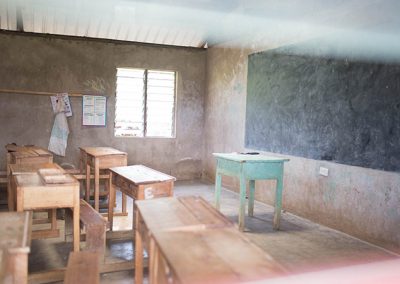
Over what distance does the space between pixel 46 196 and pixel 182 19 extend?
5074mm

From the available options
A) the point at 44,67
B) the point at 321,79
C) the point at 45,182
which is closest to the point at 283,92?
the point at 321,79

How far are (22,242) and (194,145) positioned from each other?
593 centimetres

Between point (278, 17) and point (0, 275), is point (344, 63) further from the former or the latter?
point (0, 275)

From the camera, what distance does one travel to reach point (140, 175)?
3.42m

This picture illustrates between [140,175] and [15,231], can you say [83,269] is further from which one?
[140,175]

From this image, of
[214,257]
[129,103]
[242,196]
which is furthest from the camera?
[129,103]

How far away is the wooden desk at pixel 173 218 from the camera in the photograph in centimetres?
163

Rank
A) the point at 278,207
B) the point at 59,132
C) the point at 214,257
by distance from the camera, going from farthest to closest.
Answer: the point at 59,132
the point at 278,207
the point at 214,257

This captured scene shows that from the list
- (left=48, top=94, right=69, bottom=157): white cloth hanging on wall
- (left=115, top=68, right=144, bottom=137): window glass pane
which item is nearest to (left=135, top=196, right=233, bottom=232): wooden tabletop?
(left=48, top=94, right=69, bottom=157): white cloth hanging on wall

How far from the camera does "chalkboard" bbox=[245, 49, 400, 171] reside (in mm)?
3525

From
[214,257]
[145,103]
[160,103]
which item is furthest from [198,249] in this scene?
[160,103]

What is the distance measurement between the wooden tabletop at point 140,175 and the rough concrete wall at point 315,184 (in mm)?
1933

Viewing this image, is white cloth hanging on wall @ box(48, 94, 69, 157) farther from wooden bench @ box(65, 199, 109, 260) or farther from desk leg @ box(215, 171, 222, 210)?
wooden bench @ box(65, 199, 109, 260)

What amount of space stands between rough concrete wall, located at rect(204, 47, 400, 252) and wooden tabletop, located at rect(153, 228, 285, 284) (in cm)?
254
